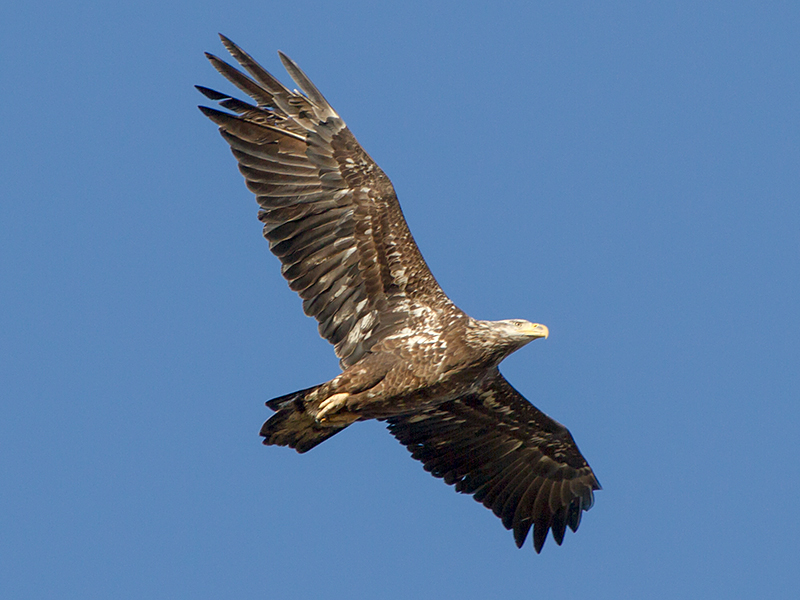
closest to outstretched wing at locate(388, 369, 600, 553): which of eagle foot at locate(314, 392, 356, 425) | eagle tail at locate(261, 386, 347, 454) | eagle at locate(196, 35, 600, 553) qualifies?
eagle at locate(196, 35, 600, 553)

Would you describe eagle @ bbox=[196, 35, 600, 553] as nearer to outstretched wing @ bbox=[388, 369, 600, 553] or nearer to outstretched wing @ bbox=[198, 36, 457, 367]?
outstretched wing @ bbox=[198, 36, 457, 367]

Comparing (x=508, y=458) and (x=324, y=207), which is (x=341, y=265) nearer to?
(x=324, y=207)

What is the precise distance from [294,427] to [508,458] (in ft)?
10.8

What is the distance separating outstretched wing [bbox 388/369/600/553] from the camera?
55.8ft

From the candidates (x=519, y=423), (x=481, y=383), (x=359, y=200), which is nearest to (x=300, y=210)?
(x=359, y=200)

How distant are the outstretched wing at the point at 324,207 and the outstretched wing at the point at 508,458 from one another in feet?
6.83

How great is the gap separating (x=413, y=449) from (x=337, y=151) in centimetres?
425

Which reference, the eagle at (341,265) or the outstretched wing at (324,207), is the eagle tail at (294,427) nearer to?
the eagle at (341,265)

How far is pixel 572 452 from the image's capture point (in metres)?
17.3

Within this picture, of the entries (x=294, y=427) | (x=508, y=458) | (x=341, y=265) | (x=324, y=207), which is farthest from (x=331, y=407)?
(x=508, y=458)

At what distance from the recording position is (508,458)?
57.0 feet

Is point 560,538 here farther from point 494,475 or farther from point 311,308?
point 311,308

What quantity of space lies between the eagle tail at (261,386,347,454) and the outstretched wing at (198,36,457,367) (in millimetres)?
773

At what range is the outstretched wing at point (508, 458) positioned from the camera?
17.0m
